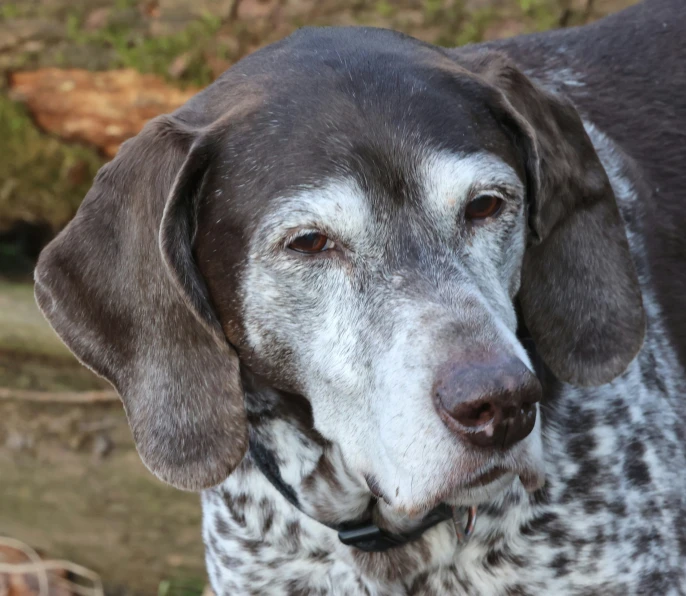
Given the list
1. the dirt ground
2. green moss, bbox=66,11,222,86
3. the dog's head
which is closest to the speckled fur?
the dog's head

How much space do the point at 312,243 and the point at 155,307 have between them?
0.41 metres

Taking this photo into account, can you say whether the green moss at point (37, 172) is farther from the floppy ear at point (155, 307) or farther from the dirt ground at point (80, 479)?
the floppy ear at point (155, 307)

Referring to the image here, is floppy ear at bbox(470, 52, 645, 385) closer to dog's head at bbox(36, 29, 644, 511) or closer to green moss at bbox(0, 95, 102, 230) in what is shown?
dog's head at bbox(36, 29, 644, 511)

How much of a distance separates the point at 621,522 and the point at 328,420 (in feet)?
2.72

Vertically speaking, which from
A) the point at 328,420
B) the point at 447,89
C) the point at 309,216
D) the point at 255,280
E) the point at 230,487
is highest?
the point at 447,89

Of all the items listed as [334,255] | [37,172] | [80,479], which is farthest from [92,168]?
[334,255]

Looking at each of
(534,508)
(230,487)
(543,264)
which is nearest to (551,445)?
(534,508)

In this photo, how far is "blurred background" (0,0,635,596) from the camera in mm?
4391

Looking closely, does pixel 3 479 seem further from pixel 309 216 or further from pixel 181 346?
pixel 309 216

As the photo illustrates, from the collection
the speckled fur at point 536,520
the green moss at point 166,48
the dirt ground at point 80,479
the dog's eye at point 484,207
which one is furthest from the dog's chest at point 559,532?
Answer: the green moss at point 166,48

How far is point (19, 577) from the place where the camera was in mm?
4672

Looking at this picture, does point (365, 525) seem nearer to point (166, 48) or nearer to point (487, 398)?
point (487, 398)

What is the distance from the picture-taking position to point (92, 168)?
465cm

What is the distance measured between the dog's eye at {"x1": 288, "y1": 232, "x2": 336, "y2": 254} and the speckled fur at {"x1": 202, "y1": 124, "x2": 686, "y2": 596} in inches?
19.0
